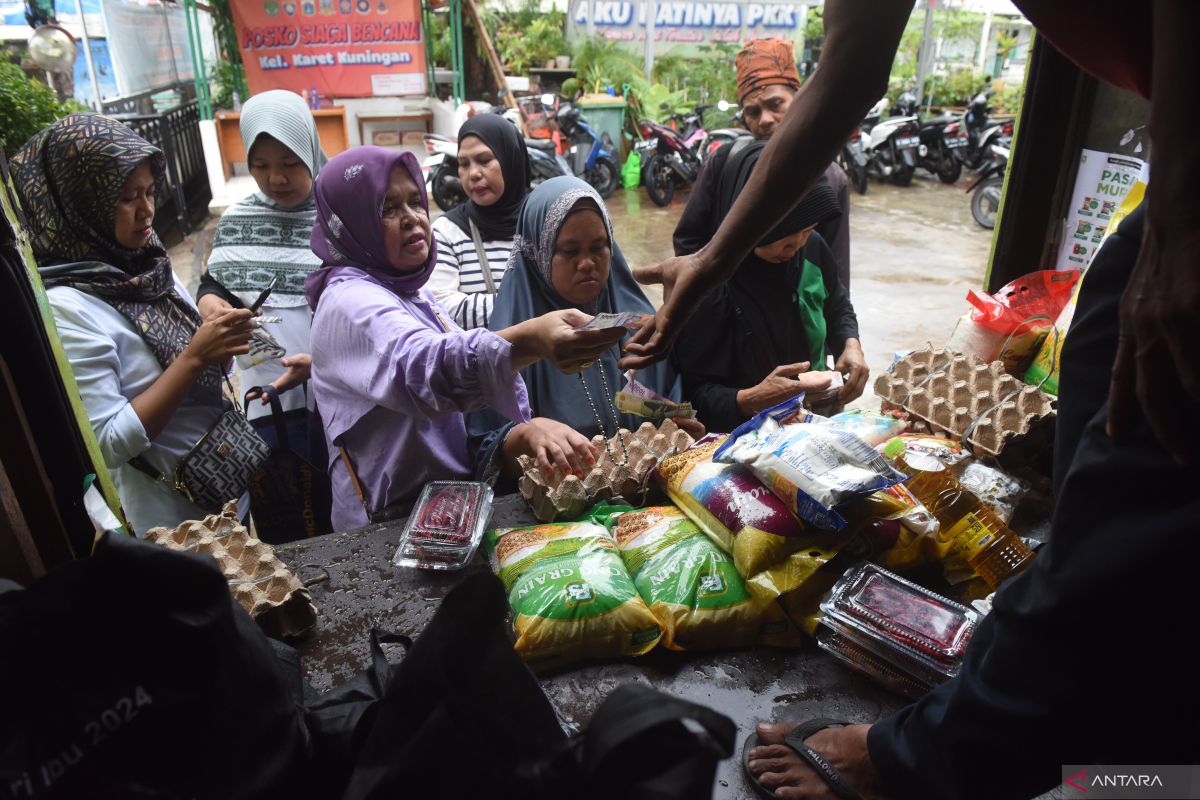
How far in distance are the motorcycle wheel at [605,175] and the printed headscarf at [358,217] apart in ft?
29.0

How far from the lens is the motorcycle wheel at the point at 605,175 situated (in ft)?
34.9

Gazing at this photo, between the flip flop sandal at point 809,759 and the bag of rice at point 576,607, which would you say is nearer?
the flip flop sandal at point 809,759

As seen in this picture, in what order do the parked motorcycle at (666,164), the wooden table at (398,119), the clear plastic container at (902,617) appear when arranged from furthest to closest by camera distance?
the parked motorcycle at (666,164) → the wooden table at (398,119) → the clear plastic container at (902,617)

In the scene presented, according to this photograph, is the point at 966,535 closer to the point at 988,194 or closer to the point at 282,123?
the point at 282,123

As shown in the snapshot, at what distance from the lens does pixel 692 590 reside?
1.34m

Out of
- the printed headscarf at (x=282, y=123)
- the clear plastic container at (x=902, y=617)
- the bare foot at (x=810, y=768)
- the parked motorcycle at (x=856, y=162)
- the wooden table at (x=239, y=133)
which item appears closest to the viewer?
the bare foot at (x=810, y=768)

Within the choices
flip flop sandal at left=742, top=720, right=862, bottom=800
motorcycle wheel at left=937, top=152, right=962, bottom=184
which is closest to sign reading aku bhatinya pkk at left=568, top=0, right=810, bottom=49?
motorcycle wheel at left=937, top=152, right=962, bottom=184

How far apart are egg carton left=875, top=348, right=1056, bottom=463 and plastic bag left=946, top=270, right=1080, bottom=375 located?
7 cm

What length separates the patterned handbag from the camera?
81.7 inches

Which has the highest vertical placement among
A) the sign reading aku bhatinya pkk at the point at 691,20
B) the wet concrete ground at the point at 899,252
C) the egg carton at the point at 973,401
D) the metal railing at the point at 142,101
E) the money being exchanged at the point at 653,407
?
the sign reading aku bhatinya pkk at the point at 691,20

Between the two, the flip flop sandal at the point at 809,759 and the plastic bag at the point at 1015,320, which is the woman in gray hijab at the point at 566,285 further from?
the flip flop sandal at the point at 809,759

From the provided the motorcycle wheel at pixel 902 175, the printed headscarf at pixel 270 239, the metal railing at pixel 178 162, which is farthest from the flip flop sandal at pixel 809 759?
the motorcycle wheel at pixel 902 175

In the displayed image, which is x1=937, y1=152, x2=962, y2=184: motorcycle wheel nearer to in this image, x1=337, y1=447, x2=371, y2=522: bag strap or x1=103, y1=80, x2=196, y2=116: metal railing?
x1=103, y1=80, x2=196, y2=116: metal railing

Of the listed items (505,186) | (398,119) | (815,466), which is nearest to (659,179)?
(398,119)
